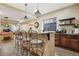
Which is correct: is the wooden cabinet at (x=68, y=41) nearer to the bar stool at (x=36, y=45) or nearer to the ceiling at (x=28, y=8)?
the bar stool at (x=36, y=45)

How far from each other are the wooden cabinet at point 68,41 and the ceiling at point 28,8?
64 centimetres

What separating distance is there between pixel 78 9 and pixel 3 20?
1.66 meters

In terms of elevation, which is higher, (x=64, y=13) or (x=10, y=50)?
(x=64, y=13)

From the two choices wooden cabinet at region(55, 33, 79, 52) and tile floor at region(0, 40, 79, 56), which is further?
wooden cabinet at region(55, 33, 79, 52)

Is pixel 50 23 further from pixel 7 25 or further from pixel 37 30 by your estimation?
pixel 7 25

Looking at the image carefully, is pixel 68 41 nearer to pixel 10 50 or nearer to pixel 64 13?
pixel 64 13

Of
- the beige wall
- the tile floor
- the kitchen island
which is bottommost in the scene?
the tile floor

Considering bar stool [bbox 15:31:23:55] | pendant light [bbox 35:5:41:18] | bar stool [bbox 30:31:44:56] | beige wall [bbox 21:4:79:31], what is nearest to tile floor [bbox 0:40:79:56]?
bar stool [bbox 15:31:23:55]

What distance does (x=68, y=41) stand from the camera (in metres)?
2.31

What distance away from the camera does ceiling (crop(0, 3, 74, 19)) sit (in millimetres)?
2115

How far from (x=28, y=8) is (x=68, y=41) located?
1.20 m

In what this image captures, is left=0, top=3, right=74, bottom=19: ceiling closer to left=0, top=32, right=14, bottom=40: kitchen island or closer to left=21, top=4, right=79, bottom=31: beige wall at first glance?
left=21, top=4, right=79, bottom=31: beige wall

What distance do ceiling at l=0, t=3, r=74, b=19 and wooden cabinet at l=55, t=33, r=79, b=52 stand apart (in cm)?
64

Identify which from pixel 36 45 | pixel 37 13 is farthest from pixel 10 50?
pixel 37 13
